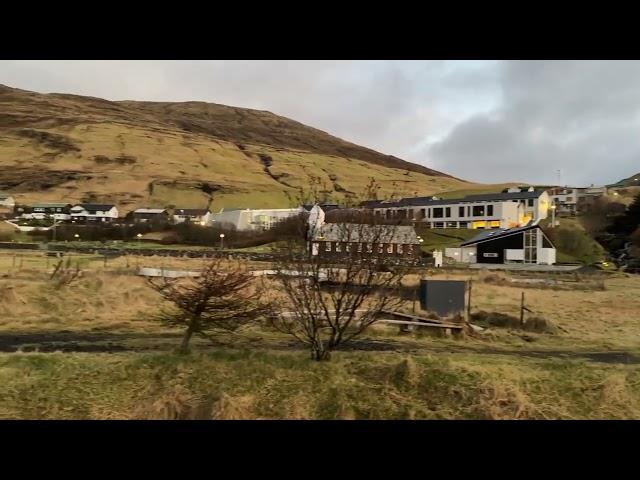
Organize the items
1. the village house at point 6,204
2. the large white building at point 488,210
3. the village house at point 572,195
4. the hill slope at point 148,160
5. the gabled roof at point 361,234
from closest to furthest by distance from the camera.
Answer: the gabled roof at point 361,234 → the large white building at point 488,210 → the village house at point 6,204 → the village house at point 572,195 → the hill slope at point 148,160

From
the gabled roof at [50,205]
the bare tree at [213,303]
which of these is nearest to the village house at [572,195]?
the gabled roof at [50,205]

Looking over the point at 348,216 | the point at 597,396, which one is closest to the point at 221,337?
the point at 348,216

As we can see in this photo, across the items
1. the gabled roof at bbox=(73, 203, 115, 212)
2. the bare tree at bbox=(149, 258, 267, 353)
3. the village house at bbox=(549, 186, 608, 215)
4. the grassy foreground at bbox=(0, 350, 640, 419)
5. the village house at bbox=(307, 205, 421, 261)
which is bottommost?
the grassy foreground at bbox=(0, 350, 640, 419)

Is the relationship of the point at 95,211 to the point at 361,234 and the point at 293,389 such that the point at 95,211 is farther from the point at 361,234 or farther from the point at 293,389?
the point at 293,389

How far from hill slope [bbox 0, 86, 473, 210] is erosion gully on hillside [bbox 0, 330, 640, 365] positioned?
Result: 71.9 meters

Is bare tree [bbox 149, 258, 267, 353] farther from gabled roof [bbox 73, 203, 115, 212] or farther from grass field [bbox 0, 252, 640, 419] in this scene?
gabled roof [bbox 73, 203, 115, 212]

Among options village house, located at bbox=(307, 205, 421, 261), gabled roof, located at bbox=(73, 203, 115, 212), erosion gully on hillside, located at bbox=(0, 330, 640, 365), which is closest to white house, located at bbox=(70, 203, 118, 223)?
gabled roof, located at bbox=(73, 203, 115, 212)

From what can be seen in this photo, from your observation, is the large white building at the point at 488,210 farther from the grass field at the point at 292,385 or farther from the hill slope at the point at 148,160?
the grass field at the point at 292,385

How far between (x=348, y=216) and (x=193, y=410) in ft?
13.2

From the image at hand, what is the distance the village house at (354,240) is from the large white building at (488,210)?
68.6 m

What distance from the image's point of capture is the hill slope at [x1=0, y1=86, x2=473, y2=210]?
113m

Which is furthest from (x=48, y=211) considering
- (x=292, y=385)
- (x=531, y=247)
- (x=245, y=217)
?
(x=292, y=385)

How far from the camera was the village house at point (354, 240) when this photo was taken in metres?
8.88
